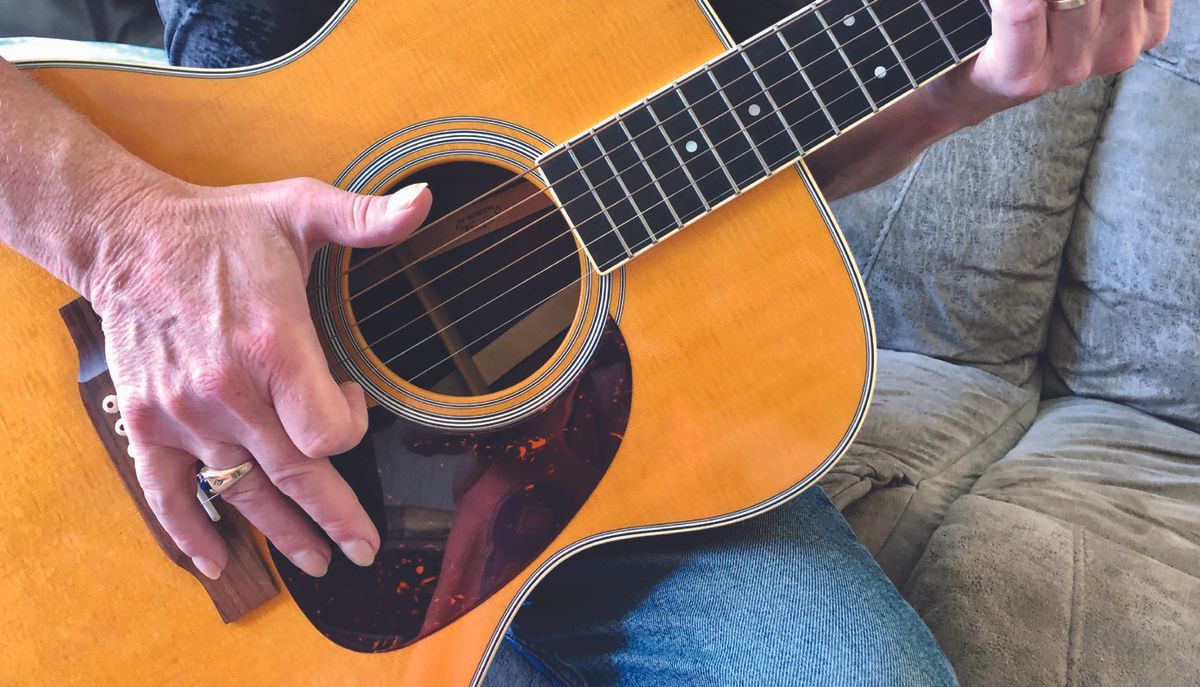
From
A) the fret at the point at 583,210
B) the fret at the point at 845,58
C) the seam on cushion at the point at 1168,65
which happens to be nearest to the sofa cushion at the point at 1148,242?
the seam on cushion at the point at 1168,65

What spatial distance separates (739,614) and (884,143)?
0.60 m

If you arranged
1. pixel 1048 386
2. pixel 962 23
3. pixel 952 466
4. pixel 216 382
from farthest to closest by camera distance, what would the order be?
1. pixel 1048 386
2. pixel 952 466
3. pixel 962 23
4. pixel 216 382

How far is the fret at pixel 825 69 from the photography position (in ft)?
2.52

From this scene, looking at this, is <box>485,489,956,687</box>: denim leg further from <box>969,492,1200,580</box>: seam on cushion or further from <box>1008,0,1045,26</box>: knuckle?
<box>1008,0,1045,26</box>: knuckle

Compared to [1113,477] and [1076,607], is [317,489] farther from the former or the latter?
Result: [1113,477]

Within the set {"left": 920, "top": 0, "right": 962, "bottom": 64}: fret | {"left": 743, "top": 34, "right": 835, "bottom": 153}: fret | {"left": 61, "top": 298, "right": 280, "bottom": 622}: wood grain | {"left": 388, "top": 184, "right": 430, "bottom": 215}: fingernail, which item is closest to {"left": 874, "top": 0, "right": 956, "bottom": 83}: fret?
{"left": 920, "top": 0, "right": 962, "bottom": 64}: fret

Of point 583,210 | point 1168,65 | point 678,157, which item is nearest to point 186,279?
point 583,210

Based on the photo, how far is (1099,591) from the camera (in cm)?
98

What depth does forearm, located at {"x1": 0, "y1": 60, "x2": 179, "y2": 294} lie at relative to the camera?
0.68 m

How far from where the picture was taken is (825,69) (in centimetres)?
77

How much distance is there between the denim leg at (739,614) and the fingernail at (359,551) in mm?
288

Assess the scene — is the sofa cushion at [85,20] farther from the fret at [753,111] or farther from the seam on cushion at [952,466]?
A: the seam on cushion at [952,466]

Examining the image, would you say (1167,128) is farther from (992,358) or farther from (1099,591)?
(1099,591)

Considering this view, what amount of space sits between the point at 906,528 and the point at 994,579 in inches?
5.8
